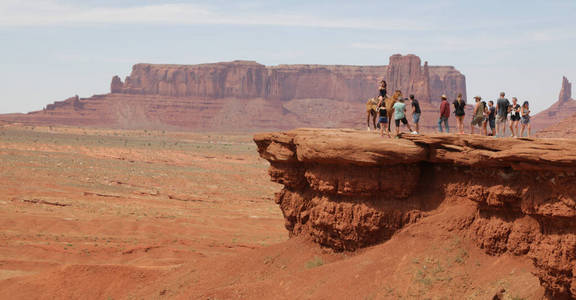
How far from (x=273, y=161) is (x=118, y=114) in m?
166

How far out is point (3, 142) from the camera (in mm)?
62844

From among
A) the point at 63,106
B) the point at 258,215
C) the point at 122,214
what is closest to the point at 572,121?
the point at 258,215

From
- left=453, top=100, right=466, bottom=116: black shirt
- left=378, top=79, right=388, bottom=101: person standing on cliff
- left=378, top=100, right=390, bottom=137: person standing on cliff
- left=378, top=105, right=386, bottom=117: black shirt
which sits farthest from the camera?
left=378, top=79, right=388, bottom=101: person standing on cliff

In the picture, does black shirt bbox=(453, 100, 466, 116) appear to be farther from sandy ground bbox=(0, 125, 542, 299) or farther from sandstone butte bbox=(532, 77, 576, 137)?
sandstone butte bbox=(532, 77, 576, 137)

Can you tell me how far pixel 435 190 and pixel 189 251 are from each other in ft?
34.2

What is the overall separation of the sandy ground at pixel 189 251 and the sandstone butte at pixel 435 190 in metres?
0.30

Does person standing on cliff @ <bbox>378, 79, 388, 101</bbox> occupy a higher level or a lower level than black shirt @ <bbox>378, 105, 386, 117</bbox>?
higher

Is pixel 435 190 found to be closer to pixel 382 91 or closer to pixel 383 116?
pixel 383 116

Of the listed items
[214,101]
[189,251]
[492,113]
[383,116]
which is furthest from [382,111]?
[214,101]

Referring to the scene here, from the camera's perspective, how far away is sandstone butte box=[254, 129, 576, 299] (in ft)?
27.8

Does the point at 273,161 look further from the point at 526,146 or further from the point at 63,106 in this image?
the point at 63,106

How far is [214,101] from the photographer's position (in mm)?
184125

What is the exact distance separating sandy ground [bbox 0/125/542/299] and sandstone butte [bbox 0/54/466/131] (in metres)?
124

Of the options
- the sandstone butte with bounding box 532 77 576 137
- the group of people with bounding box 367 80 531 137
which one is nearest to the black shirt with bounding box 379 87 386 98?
the group of people with bounding box 367 80 531 137
